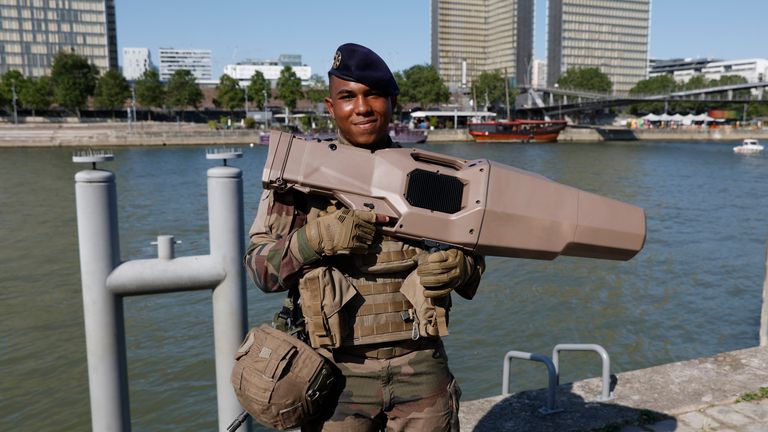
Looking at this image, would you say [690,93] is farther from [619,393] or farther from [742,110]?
[619,393]

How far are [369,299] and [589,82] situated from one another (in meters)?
131

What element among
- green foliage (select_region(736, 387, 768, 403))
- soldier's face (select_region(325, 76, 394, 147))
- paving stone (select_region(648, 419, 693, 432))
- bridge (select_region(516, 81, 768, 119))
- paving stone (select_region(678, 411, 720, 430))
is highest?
bridge (select_region(516, 81, 768, 119))

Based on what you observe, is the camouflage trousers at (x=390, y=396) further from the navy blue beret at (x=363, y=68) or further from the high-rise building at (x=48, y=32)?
the high-rise building at (x=48, y=32)

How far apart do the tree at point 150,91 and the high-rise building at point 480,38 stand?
84.6 meters

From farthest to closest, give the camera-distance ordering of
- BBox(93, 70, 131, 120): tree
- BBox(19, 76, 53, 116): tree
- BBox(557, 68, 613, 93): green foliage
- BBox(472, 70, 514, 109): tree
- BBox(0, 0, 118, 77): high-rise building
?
1. BBox(557, 68, 613, 93): green foliage
2. BBox(0, 0, 118, 77): high-rise building
3. BBox(472, 70, 514, 109): tree
4. BBox(93, 70, 131, 120): tree
5. BBox(19, 76, 53, 116): tree

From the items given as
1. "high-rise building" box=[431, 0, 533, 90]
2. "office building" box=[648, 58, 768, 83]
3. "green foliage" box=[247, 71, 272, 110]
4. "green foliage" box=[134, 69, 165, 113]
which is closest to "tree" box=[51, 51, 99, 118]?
"green foliage" box=[134, 69, 165, 113]

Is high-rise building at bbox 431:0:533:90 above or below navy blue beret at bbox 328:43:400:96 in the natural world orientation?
above

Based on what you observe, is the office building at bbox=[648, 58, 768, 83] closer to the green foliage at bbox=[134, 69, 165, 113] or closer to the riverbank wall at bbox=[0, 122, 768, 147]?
the riverbank wall at bbox=[0, 122, 768, 147]

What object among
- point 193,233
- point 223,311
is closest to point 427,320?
point 223,311

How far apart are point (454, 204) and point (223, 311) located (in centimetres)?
147

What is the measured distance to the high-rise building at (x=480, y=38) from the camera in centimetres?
15825

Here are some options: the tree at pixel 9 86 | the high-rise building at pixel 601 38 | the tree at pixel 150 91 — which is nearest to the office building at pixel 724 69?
the high-rise building at pixel 601 38

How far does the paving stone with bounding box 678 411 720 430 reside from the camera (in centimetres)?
414

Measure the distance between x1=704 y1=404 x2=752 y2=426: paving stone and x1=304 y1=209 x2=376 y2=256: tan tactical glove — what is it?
329 cm
